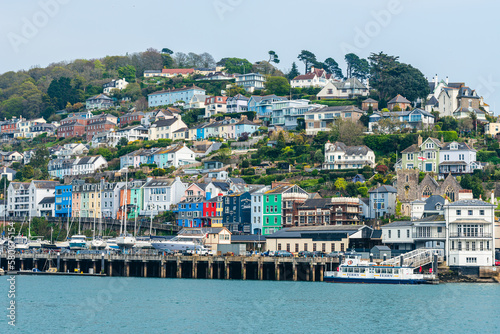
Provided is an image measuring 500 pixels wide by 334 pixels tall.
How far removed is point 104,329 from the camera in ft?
176

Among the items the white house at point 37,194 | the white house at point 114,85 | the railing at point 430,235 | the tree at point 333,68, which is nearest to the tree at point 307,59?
the tree at point 333,68

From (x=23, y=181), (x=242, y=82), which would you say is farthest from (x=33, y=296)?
(x=242, y=82)

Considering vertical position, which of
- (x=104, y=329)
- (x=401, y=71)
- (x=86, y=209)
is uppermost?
(x=401, y=71)

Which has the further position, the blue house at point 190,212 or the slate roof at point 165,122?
the slate roof at point 165,122

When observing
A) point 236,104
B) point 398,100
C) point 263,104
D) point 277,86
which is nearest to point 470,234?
point 398,100

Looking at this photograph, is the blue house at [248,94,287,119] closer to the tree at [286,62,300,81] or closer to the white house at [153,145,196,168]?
the white house at [153,145,196,168]

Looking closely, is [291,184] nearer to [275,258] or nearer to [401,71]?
[275,258]

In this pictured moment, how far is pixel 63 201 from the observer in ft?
430

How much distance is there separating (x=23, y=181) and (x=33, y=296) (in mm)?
77191

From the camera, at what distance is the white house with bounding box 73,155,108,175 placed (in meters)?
143

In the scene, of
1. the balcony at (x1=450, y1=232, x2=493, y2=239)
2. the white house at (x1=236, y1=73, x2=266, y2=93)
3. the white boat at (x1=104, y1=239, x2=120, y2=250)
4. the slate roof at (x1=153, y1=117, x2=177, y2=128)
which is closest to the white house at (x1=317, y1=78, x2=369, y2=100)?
the white house at (x1=236, y1=73, x2=266, y2=93)

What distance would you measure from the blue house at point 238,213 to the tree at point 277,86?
5886cm

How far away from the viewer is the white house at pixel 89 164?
143000mm

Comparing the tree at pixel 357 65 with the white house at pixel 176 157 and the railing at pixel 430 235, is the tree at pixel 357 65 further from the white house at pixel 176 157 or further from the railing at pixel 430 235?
the railing at pixel 430 235
